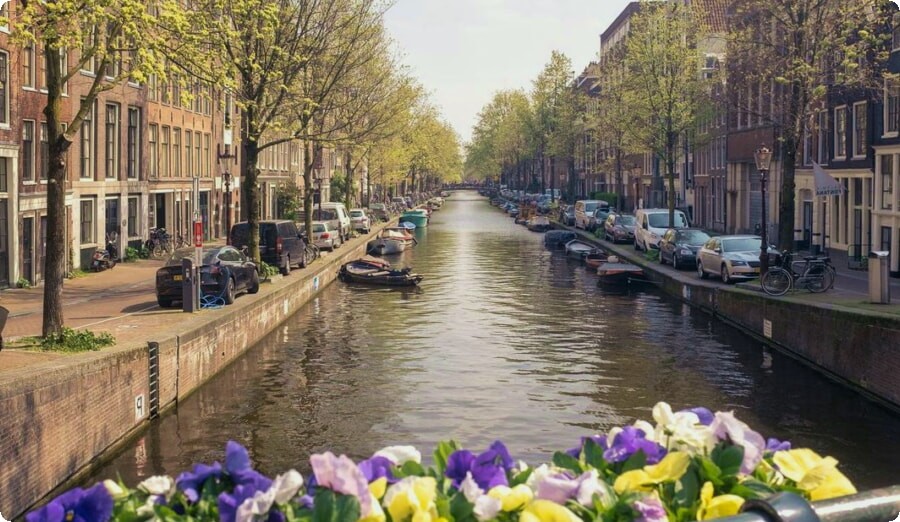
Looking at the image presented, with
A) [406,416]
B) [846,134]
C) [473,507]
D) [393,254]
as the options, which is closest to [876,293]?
[406,416]

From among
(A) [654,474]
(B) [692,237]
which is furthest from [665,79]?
(A) [654,474]

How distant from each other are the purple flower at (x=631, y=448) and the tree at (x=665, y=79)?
50.7m

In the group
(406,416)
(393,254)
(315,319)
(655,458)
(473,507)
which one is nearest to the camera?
(473,507)

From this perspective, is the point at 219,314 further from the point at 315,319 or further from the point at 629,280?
the point at 629,280

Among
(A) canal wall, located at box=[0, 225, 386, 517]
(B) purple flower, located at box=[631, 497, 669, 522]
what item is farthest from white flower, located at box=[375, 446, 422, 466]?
(A) canal wall, located at box=[0, 225, 386, 517]

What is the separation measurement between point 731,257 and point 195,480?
33.2 metres

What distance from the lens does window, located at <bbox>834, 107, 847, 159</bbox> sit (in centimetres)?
4356

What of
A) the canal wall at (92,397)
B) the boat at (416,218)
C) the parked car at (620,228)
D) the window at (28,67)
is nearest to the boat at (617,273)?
the parked car at (620,228)

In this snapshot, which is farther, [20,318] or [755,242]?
[755,242]

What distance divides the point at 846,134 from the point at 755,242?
33.4 ft

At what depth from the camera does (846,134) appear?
43.3 meters

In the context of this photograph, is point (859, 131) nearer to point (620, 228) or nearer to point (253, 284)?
point (620, 228)

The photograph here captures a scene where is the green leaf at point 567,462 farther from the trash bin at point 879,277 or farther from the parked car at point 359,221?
the parked car at point 359,221

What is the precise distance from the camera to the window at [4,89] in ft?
99.8
